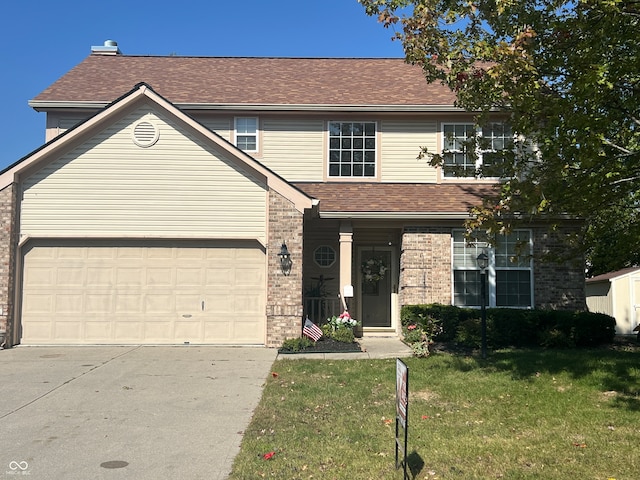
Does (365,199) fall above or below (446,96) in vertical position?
below

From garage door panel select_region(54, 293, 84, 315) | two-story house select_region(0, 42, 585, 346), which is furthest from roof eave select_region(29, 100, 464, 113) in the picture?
garage door panel select_region(54, 293, 84, 315)

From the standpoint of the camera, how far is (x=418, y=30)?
9.33m

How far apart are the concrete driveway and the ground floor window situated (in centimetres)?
525

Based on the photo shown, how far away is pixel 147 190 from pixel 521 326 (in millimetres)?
9056

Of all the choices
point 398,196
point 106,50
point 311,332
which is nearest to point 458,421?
point 311,332

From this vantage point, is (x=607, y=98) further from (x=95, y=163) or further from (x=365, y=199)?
(x=95, y=163)

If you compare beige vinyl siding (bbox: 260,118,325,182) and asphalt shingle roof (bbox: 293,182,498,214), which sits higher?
beige vinyl siding (bbox: 260,118,325,182)

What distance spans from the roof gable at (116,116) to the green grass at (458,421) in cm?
435

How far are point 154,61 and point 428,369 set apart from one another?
14440mm

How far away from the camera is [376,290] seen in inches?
625

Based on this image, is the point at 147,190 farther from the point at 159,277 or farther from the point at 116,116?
the point at 159,277

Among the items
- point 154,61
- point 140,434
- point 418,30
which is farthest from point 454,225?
point 154,61

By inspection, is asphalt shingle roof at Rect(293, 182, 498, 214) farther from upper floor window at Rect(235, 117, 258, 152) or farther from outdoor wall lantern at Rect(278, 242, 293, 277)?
upper floor window at Rect(235, 117, 258, 152)

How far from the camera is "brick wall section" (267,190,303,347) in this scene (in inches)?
507
